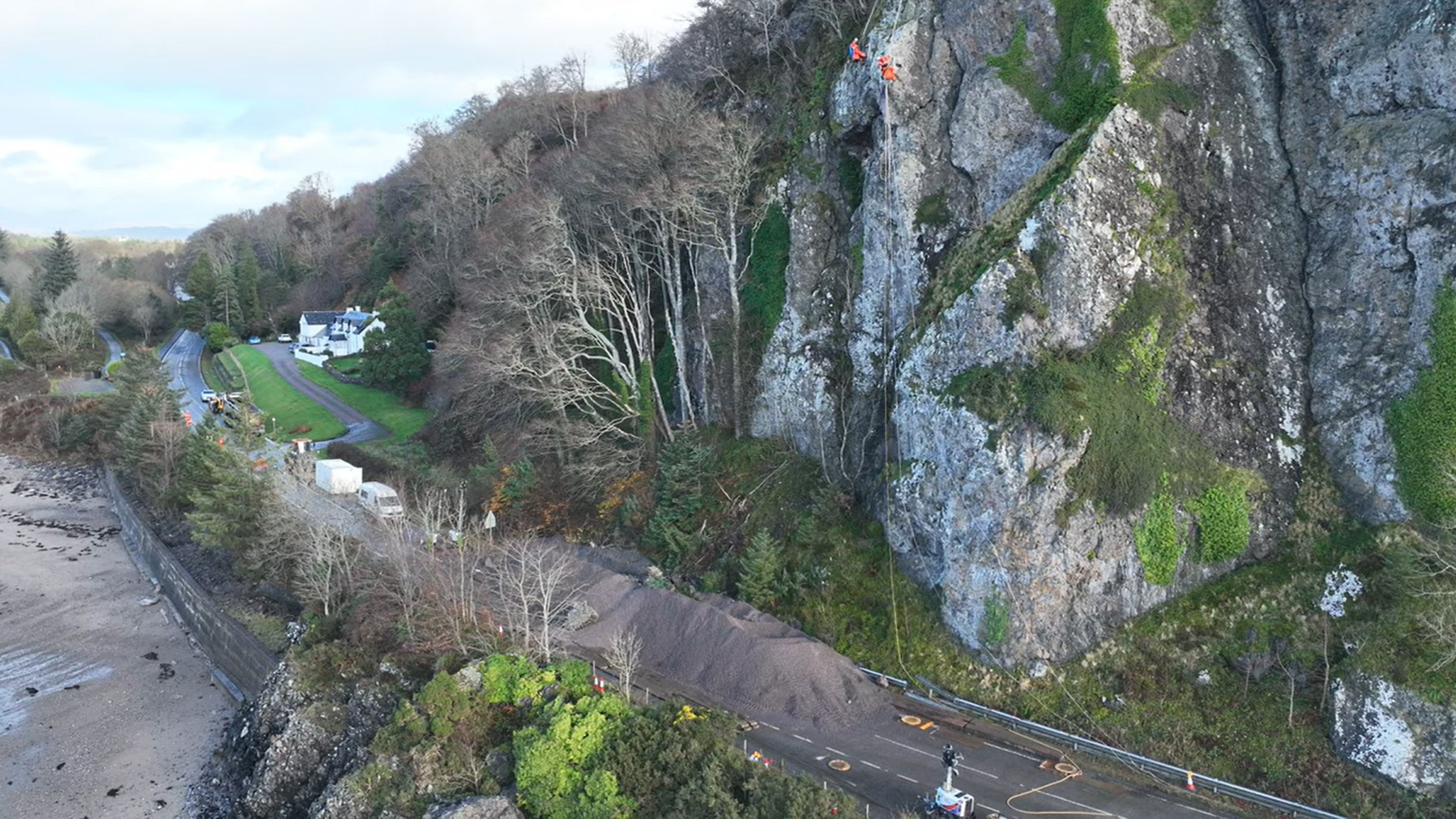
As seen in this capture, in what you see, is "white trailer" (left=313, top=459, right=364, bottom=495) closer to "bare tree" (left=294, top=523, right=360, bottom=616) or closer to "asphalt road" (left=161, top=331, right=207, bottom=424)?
"bare tree" (left=294, top=523, right=360, bottom=616)

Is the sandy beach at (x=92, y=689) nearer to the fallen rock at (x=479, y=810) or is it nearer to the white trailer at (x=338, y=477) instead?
the white trailer at (x=338, y=477)

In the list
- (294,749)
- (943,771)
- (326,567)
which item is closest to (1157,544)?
(943,771)

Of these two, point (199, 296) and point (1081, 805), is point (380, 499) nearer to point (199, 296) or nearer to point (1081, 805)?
point (1081, 805)

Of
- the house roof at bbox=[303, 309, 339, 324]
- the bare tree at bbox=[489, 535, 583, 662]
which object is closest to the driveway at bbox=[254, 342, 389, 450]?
the house roof at bbox=[303, 309, 339, 324]

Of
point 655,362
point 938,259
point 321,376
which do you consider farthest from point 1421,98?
point 321,376

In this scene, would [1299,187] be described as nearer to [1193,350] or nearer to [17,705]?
[1193,350]

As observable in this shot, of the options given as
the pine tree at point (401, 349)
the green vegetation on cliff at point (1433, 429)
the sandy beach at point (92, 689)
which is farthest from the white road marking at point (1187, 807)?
the pine tree at point (401, 349)
